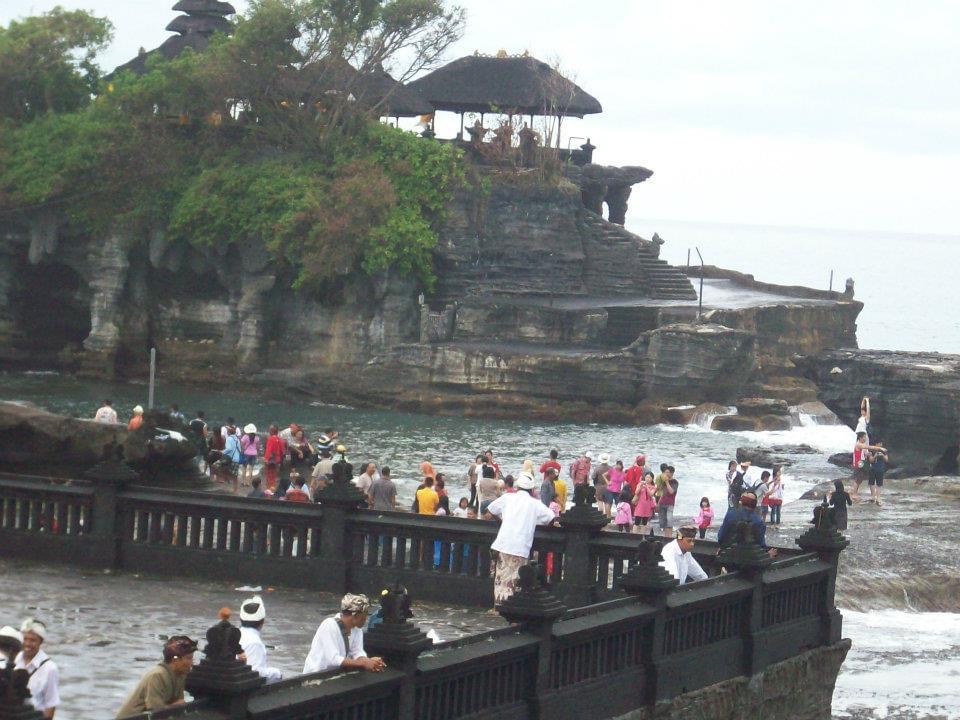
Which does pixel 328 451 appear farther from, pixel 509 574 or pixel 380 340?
pixel 380 340

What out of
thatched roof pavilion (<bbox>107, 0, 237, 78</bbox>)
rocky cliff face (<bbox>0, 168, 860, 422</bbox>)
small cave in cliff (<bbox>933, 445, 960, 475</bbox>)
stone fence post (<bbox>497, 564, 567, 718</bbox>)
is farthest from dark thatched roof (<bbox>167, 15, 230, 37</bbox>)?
stone fence post (<bbox>497, 564, 567, 718</bbox>)

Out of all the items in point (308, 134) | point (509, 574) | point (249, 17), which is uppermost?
point (249, 17)

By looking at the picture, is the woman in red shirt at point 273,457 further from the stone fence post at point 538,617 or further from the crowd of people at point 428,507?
the stone fence post at point 538,617

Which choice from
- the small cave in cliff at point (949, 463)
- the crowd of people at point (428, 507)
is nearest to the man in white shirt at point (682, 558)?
the crowd of people at point (428, 507)

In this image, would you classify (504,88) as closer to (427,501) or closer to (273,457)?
(273,457)

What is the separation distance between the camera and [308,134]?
206ft

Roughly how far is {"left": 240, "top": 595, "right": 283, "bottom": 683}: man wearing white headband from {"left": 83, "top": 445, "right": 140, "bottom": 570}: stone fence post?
591 centimetres

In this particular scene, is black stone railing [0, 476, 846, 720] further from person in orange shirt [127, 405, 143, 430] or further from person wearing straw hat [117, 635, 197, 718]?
person in orange shirt [127, 405, 143, 430]

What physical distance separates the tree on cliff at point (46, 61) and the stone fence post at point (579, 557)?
52.8m

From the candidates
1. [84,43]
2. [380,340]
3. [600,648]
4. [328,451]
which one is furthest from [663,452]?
[600,648]

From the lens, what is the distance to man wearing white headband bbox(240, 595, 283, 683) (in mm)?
10758

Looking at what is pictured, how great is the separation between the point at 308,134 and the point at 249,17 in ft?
14.8

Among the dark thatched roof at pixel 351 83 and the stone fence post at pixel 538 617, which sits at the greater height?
the dark thatched roof at pixel 351 83

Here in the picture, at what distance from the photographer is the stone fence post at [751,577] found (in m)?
14.7
